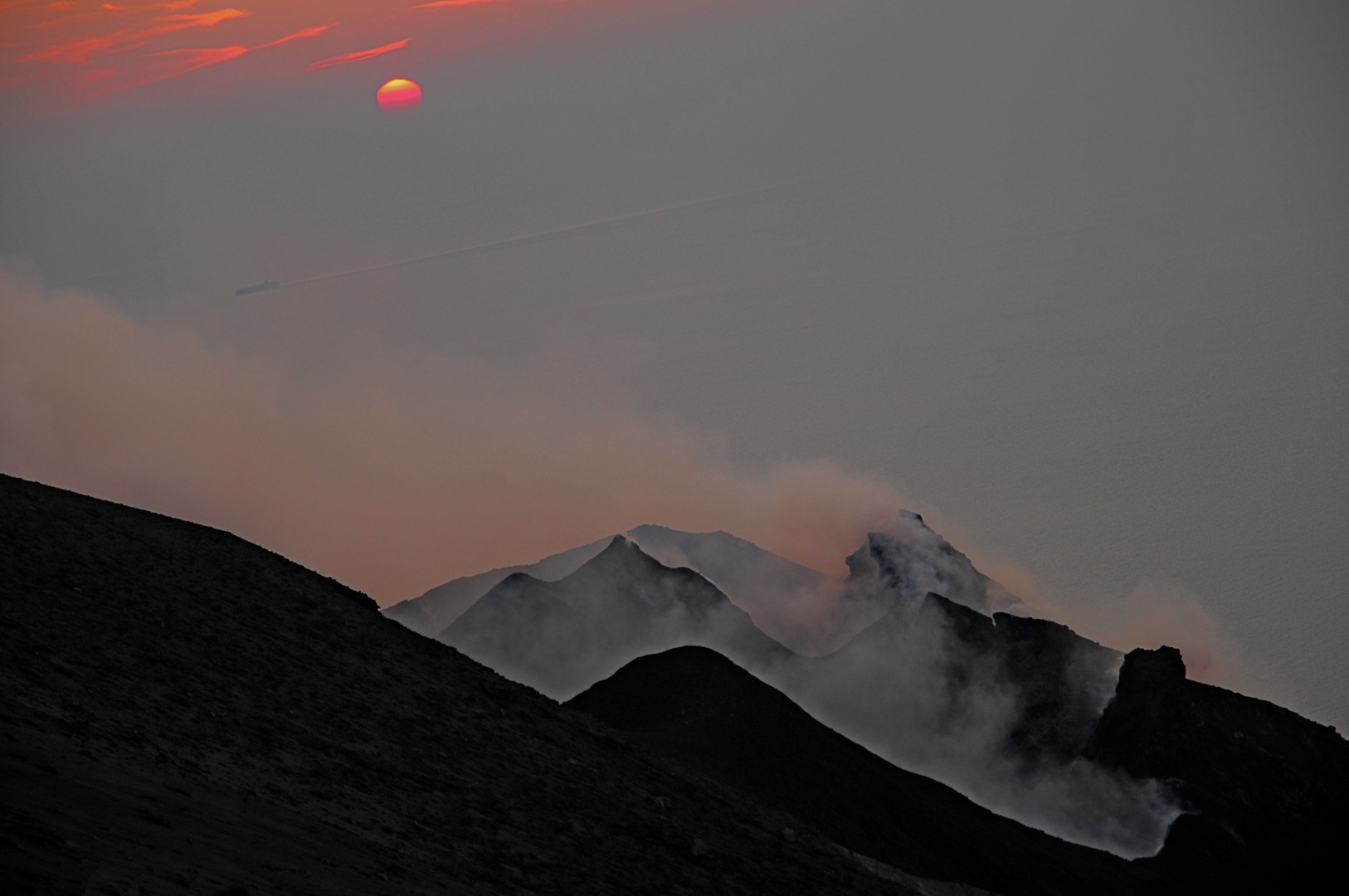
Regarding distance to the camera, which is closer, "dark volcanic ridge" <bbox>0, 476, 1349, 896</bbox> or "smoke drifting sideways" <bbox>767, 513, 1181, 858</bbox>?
"dark volcanic ridge" <bbox>0, 476, 1349, 896</bbox>

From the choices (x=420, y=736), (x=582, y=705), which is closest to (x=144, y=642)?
(x=420, y=736)

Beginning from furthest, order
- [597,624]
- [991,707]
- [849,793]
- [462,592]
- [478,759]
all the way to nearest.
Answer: [462,592]
[597,624]
[991,707]
[849,793]
[478,759]

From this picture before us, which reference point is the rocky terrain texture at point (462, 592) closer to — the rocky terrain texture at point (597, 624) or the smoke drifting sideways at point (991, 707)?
the rocky terrain texture at point (597, 624)

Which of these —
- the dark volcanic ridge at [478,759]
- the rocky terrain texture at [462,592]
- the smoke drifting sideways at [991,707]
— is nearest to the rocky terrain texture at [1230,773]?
the dark volcanic ridge at [478,759]

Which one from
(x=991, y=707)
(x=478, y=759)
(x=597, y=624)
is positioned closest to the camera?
(x=478, y=759)

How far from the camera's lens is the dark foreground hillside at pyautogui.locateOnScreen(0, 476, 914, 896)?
1568 centimetres

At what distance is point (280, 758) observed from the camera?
21719 millimetres

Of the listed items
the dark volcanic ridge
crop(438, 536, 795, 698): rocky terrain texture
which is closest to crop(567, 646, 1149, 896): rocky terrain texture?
the dark volcanic ridge

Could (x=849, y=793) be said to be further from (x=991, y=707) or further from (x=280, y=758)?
(x=280, y=758)

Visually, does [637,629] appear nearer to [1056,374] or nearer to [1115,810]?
[1115,810]

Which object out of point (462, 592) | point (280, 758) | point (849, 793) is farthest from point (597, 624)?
point (280, 758)

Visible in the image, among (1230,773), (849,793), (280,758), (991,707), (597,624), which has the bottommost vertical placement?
(280,758)

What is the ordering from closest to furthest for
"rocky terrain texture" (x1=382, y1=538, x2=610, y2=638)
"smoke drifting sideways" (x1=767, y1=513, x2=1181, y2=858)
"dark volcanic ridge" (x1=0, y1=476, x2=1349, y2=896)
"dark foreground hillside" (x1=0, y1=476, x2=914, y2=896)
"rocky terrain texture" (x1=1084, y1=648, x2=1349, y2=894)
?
1. "dark foreground hillside" (x1=0, y1=476, x2=914, y2=896)
2. "dark volcanic ridge" (x1=0, y1=476, x2=1349, y2=896)
3. "rocky terrain texture" (x1=1084, y1=648, x2=1349, y2=894)
4. "smoke drifting sideways" (x1=767, y1=513, x2=1181, y2=858)
5. "rocky terrain texture" (x1=382, y1=538, x2=610, y2=638)

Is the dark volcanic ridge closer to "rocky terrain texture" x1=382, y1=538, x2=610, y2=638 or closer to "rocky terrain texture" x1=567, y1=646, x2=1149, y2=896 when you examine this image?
"rocky terrain texture" x1=567, y1=646, x2=1149, y2=896
